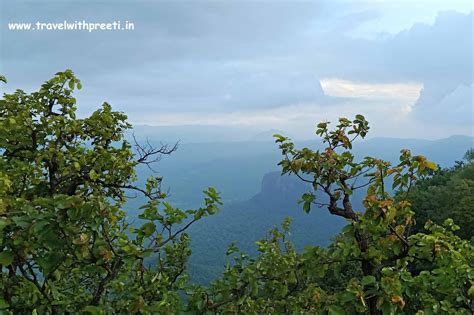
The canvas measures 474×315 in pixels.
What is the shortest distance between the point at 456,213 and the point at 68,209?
44209 millimetres

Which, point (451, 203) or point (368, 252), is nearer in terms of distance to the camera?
point (368, 252)

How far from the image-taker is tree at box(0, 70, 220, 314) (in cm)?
407

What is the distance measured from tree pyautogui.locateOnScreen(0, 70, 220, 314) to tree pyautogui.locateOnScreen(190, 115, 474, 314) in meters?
1.15

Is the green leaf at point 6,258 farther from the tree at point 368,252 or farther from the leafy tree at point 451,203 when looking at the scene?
the leafy tree at point 451,203

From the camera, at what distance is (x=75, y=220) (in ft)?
12.8

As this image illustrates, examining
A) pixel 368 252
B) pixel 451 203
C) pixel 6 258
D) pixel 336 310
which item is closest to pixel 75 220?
pixel 6 258

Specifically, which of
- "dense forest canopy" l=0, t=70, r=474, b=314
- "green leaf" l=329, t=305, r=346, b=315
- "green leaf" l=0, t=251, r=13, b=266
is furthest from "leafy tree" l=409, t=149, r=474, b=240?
"green leaf" l=0, t=251, r=13, b=266

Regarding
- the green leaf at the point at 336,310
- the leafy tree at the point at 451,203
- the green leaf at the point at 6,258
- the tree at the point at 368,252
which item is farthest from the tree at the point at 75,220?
the leafy tree at the point at 451,203

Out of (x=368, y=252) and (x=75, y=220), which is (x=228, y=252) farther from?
(x=75, y=220)

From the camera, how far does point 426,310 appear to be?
4.89m

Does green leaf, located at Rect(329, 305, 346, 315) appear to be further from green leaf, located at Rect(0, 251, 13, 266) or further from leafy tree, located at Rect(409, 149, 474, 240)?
leafy tree, located at Rect(409, 149, 474, 240)

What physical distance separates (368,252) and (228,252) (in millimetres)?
2665

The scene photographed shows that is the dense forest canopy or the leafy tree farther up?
the dense forest canopy

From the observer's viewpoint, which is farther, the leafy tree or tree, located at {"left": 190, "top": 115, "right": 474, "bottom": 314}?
the leafy tree
